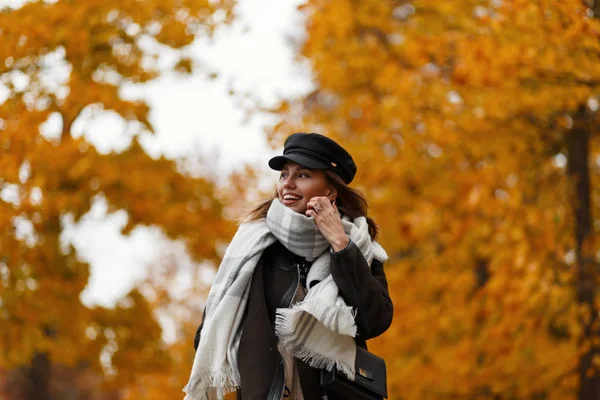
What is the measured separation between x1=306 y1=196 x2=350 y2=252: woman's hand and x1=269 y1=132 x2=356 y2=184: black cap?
0.56 ft

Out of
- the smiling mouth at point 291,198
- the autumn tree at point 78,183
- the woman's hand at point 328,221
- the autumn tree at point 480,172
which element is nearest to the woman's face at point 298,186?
the smiling mouth at point 291,198

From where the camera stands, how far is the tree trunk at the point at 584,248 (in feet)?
21.9

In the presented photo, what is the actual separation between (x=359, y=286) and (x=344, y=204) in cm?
49

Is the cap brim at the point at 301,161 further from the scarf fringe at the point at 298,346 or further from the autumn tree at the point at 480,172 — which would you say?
the autumn tree at the point at 480,172

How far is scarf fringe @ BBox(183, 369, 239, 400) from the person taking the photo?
9.80 ft

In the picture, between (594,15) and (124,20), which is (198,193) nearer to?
(124,20)

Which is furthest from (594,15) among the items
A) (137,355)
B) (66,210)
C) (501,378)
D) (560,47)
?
(137,355)

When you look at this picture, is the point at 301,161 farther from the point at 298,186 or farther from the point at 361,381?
the point at 361,381

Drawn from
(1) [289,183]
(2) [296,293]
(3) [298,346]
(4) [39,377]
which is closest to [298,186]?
(1) [289,183]

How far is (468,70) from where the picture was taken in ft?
21.6

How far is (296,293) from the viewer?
10.2 feet

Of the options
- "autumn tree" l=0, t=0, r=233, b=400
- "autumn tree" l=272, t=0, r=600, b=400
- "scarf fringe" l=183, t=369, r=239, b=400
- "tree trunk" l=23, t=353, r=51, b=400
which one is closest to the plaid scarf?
"scarf fringe" l=183, t=369, r=239, b=400

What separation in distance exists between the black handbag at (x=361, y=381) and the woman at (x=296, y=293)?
41 millimetres

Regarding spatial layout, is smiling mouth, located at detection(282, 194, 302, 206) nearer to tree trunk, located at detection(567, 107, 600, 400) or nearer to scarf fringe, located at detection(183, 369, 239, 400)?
Result: scarf fringe, located at detection(183, 369, 239, 400)
